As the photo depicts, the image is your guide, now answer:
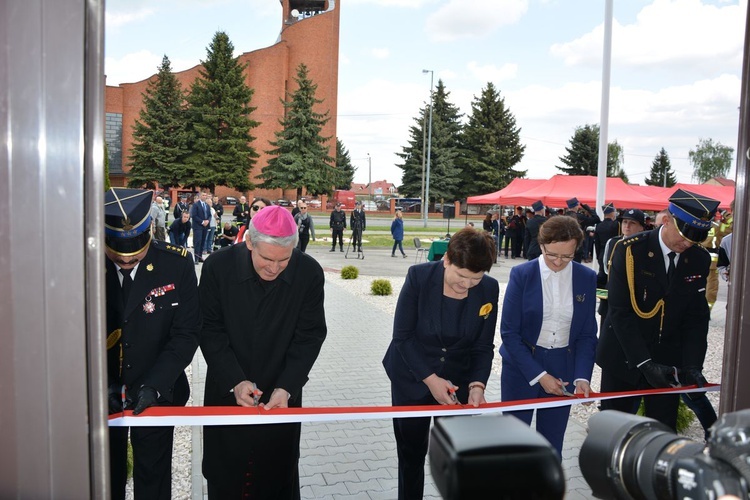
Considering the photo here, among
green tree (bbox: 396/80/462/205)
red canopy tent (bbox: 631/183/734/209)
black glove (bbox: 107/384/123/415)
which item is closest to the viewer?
black glove (bbox: 107/384/123/415)

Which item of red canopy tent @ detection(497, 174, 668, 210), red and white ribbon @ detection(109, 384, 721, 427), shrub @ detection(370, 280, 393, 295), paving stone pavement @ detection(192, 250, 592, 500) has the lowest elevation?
paving stone pavement @ detection(192, 250, 592, 500)

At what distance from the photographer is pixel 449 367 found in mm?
3561

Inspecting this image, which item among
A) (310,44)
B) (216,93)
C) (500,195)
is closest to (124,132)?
(216,93)

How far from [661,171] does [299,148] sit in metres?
47.8

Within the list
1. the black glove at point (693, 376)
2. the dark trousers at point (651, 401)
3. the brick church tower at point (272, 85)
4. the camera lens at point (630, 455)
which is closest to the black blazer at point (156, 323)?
the camera lens at point (630, 455)

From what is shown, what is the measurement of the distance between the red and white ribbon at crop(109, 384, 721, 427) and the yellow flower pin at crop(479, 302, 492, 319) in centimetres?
51

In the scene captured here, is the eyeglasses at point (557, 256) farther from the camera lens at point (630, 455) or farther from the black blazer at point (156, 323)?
the camera lens at point (630, 455)

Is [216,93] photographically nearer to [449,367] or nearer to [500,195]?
[500,195]

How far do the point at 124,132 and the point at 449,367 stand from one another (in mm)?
59382

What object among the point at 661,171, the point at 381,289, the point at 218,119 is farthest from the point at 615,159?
the point at 381,289

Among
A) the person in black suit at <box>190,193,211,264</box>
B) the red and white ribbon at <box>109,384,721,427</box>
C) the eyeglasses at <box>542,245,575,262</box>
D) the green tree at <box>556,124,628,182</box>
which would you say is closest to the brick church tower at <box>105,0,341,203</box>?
the green tree at <box>556,124,628,182</box>

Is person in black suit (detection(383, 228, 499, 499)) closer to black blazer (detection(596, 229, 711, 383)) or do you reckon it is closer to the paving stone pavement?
black blazer (detection(596, 229, 711, 383))

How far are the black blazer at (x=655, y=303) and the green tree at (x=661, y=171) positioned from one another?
77.9 metres

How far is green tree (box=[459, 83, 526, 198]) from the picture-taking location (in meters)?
57.2
